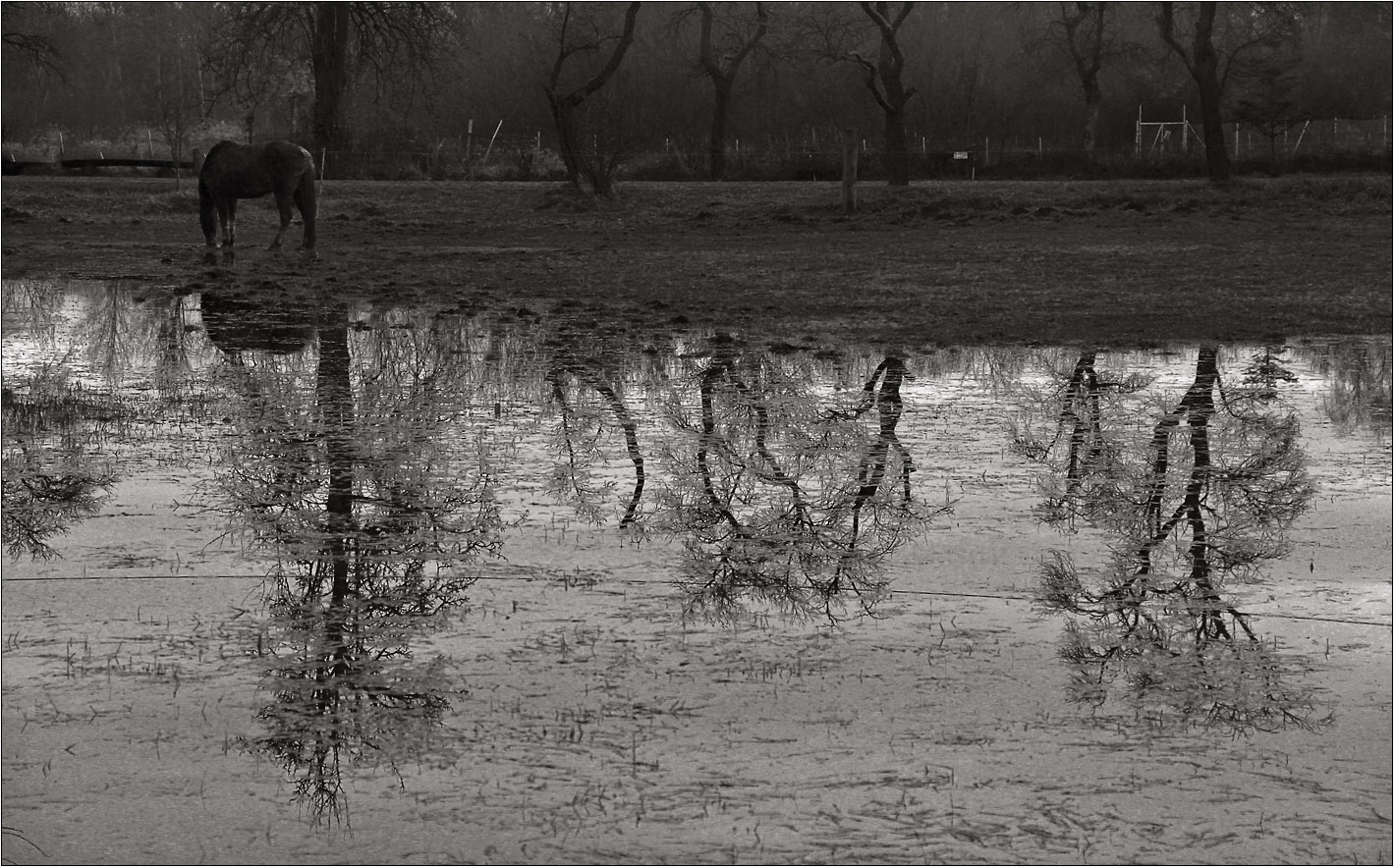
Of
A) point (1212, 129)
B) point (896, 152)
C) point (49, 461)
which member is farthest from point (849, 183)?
point (49, 461)

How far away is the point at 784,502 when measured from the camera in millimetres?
6258

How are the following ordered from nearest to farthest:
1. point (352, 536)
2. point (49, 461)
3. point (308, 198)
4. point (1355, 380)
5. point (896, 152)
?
1. point (352, 536)
2. point (49, 461)
3. point (1355, 380)
4. point (308, 198)
5. point (896, 152)

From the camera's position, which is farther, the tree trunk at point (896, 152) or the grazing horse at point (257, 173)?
the tree trunk at point (896, 152)

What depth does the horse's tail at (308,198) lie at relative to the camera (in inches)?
723

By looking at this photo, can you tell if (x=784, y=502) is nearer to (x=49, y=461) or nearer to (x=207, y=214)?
(x=49, y=461)

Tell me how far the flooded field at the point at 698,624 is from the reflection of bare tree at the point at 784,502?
0.08 feet

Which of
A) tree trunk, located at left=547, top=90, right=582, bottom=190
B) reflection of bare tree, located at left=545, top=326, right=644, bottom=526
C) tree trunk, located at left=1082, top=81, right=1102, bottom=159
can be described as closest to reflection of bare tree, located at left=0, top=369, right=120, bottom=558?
reflection of bare tree, located at left=545, top=326, right=644, bottom=526

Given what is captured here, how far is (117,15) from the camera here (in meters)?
70.9

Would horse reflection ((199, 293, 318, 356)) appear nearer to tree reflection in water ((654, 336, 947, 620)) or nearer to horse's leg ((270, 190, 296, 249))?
tree reflection in water ((654, 336, 947, 620))

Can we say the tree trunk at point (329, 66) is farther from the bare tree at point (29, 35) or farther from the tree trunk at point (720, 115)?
the tree trunk at point (720, 115)

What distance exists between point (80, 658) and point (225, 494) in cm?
208

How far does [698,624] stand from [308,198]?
584 inches

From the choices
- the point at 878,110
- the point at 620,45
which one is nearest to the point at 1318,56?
the point at 878,110

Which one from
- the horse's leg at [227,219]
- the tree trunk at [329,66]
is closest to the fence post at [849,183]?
the horse's leg at [227,219]
